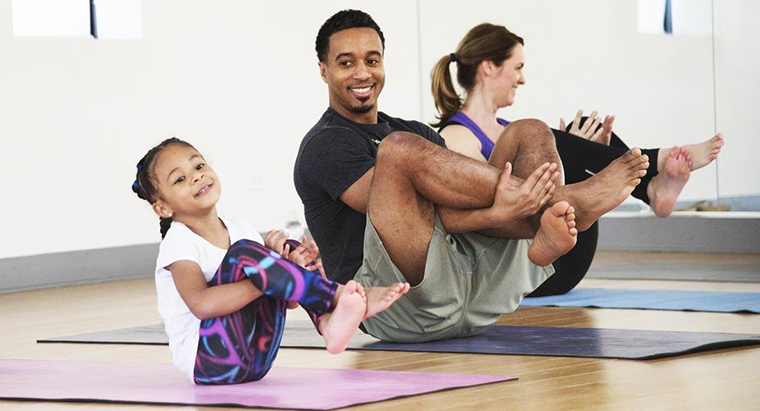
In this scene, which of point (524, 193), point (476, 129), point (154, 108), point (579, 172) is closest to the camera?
point (524, 193)

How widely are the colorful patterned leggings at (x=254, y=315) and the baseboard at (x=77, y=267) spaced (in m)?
3.46

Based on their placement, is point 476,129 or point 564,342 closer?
point 564,342

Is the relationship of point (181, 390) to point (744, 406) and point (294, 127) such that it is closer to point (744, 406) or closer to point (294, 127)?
point (744, 406)

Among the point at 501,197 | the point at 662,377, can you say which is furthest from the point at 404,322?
the point at 662,377

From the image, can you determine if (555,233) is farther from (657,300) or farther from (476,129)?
(657,300)

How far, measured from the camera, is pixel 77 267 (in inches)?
247

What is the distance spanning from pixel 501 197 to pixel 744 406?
82 centimetres

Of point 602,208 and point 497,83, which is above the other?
point 497,83

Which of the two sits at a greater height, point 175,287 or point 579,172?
point 579,172

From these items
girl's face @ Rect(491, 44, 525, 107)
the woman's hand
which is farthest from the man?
girl's face @ Rect(491, 44, 525, 107)

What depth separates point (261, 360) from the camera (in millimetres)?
2812

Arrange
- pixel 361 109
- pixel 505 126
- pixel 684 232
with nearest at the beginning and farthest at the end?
1. pixel 361 109
2. pixel 505 126
3. pixel 684 232

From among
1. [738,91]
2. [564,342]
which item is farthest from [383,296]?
[738,91]

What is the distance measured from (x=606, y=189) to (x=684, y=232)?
3334 mm
